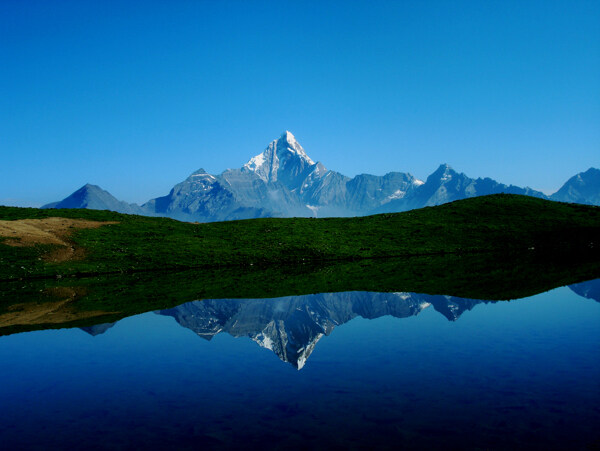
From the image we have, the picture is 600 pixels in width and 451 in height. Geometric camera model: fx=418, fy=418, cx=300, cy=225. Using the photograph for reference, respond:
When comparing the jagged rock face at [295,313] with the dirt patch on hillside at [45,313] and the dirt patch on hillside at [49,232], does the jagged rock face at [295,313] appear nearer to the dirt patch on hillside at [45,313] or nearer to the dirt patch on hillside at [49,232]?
the dirt patch on hillside at [45,313]

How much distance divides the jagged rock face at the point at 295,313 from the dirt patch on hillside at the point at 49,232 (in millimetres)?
41420

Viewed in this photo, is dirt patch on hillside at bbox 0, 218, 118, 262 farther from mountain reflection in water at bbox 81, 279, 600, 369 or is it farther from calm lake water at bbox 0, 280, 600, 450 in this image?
calm lake water at bbox 0, 280, 600, 450

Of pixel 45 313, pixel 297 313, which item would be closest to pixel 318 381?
pixel 297 313

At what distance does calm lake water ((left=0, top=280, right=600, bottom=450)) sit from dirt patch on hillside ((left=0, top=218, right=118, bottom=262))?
4343 centimetres

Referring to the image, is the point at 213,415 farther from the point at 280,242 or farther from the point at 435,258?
the point at 280,242

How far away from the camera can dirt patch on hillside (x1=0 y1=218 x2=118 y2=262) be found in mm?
68312

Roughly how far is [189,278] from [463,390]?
4452cm

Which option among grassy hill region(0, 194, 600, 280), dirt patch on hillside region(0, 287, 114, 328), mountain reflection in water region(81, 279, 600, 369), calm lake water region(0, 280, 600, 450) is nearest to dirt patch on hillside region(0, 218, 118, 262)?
grassy hill region(0, 194, 600, 280)

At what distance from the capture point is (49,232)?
7556cm

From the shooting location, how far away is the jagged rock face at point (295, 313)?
87.2 ft

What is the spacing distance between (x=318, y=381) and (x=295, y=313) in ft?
47.3

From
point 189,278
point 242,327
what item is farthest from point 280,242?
point 242,327

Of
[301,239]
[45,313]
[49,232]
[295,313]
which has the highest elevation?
[301,239]

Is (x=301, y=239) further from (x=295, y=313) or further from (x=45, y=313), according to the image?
(x=45, y=313)
